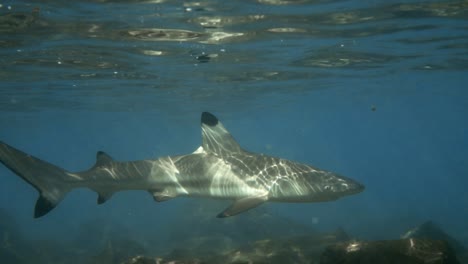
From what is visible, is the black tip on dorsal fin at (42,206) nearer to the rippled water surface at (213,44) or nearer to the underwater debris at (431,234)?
the rippled water surface at (213,44)

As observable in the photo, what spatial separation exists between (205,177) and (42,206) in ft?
11.2

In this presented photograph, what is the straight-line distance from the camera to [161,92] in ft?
104

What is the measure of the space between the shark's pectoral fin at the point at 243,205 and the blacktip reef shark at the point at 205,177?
0.08 ft

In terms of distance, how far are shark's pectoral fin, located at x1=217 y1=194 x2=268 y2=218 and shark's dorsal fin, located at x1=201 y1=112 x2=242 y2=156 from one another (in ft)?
5.52

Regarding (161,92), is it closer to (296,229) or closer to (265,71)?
(265,71)

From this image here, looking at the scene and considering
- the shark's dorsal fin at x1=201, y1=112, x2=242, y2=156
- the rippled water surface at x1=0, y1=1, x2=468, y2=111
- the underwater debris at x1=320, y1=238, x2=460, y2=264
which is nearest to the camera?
the underwater debris at x1=320, y1=238, x2=460, y2=264

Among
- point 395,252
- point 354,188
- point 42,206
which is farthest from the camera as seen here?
point 42,206

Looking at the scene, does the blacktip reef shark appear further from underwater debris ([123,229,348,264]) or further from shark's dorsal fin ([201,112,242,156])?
underwater debris ([123,229,348,264])

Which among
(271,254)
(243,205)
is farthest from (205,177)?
(271,254)

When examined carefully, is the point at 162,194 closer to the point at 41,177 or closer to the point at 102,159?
the point at 102,159

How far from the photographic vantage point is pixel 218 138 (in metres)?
9.56

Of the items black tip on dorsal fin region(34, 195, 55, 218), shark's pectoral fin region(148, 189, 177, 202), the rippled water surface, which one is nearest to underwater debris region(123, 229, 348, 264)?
shark's pectoral fin region(148, 189, 177, 202)

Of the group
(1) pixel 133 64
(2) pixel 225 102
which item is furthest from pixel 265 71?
(2) pixel 225 102

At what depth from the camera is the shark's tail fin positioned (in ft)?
26.2
